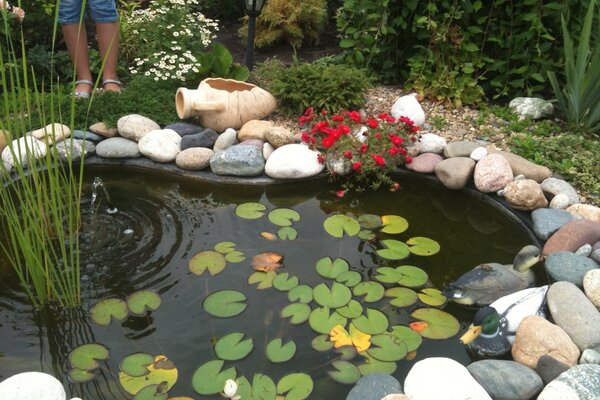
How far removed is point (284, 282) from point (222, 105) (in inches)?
59.0

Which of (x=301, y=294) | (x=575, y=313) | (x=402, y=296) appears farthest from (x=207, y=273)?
(x=575, y=313)

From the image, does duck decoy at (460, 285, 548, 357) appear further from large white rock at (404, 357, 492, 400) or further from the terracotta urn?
the terracotta urn

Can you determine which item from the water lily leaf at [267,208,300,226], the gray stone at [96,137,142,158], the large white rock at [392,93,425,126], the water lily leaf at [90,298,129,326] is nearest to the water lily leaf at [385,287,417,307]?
the water lily leaf at [267,208,300,226]

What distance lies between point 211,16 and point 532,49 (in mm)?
3382

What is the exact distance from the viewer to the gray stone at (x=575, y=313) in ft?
7.81

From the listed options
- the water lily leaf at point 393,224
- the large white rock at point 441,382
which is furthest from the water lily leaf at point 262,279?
the large white rock at point 441,382

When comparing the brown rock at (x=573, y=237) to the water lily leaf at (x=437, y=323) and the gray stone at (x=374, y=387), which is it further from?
the gray stone at (x=374, y=387)

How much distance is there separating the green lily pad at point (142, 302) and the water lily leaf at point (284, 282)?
0.53 m

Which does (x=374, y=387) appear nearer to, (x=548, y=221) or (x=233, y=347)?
(x=233, y=347)

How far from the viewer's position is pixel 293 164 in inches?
142

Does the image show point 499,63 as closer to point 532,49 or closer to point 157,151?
point 532,49

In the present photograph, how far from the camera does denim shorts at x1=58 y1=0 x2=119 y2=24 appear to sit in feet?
13.3

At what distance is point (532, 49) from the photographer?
424 cm

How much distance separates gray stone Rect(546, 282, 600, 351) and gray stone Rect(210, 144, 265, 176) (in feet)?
5.85
